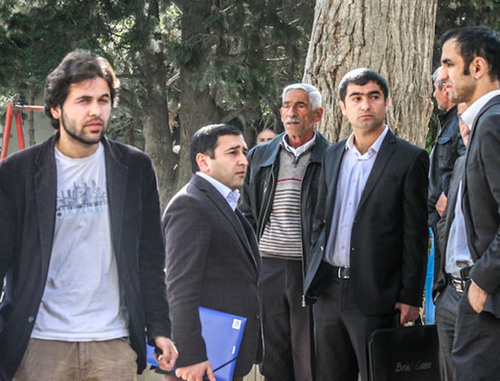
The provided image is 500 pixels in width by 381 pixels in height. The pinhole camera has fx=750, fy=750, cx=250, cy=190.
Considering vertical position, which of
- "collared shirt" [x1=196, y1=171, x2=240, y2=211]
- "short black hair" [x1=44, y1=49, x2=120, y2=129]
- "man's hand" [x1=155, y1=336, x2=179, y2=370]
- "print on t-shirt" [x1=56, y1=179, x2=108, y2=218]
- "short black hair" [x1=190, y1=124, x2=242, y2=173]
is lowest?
"man's hand" [x1=155, y1=336, x2=179, y2=370]

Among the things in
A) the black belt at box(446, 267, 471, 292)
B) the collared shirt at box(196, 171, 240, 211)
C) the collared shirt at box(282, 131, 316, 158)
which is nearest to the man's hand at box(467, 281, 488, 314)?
the black belt at box(446, 267, 471, 292)

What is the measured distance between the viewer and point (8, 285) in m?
3.03

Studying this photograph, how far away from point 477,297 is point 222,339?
4.36 feet

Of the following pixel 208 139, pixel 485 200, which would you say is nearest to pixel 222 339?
pixel 208 139

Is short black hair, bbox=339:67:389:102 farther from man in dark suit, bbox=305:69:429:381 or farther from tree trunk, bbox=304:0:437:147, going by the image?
tree trunk, bbox=304:0:437:147

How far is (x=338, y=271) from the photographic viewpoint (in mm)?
4375

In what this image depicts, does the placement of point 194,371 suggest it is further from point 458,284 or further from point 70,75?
point 70,75

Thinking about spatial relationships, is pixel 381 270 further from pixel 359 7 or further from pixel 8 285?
pixel 359 7

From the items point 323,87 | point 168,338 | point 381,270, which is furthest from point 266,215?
point 168,338

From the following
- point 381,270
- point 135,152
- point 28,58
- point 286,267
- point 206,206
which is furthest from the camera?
point 28,58

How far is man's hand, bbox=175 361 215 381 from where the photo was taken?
370 cm

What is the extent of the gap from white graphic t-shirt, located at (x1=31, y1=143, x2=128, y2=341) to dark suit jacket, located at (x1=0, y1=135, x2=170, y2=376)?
48 mm

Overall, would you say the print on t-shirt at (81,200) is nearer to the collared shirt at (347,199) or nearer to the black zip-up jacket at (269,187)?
the collared shirt at (347,199)

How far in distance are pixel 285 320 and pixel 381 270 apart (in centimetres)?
95
